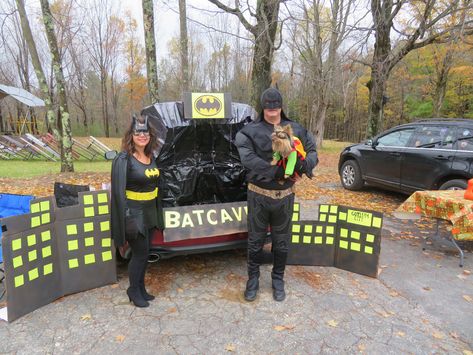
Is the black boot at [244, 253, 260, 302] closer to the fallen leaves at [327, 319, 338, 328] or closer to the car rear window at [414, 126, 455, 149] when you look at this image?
the fallen leaves at [327, 319, 338, 328]

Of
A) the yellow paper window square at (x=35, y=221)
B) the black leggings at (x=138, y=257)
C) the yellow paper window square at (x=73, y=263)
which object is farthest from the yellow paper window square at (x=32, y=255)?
the black leggings at (x=138, y=257)

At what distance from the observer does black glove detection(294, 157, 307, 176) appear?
9.70 ft

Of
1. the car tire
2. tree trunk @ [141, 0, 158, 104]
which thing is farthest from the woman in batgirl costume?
tree trunk @ [141, 0, 158, 104]

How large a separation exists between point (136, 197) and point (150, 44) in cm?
734

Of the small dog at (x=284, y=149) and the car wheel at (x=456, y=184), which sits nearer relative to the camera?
the small dog at (x=284, y=149)

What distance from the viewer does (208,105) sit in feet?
13.2

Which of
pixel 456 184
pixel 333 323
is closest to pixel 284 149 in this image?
pixel 333 323

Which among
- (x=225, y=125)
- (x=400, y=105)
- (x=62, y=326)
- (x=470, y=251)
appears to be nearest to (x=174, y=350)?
(x=62, y=326)

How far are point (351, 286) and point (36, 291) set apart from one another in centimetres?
320

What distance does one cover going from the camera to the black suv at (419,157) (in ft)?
19.3

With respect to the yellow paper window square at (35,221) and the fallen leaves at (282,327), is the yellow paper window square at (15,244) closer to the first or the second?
the yellow paper window square at (35,221)

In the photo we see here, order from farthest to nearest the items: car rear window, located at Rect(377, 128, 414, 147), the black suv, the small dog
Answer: car rear window, located at Rect(377, 128, 414, 147), the black suv, the small dog

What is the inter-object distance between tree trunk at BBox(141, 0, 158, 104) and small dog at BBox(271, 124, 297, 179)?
7315mm

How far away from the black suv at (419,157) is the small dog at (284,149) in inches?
175
